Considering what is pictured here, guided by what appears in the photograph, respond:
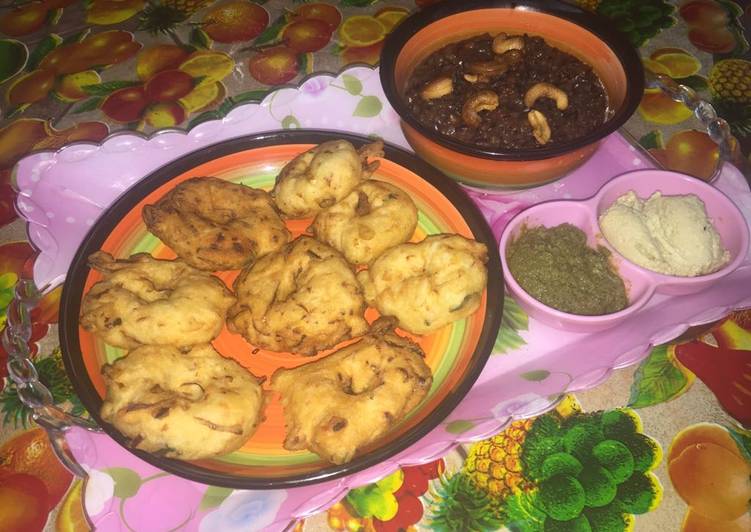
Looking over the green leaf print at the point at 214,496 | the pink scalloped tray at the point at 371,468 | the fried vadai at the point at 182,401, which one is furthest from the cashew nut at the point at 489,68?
the green leaf print at the point at 214,496

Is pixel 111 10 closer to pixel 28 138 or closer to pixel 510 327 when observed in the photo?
pixel 28 138

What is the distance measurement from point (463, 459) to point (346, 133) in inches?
66.9

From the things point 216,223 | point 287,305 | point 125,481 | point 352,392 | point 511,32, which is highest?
point 511,32

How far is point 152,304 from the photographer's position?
231 cm

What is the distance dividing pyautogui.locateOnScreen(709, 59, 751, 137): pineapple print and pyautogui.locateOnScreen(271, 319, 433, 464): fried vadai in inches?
101

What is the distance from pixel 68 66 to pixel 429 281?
3135 mm

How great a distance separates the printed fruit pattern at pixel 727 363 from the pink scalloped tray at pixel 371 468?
0.17 metres

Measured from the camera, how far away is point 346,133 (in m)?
2.95

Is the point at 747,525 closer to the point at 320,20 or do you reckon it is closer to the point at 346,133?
the point at 346,133

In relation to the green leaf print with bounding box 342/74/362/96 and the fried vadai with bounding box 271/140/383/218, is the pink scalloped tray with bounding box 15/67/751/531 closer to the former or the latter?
the green leaf print with bounding box 342/74/362/96

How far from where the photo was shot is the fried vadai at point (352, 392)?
205cm

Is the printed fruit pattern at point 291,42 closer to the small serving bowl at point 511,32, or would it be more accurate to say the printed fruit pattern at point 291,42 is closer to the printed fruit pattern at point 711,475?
the small serving bowl at point 511,32

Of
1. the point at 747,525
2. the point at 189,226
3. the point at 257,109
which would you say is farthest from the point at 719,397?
the point at 257,109

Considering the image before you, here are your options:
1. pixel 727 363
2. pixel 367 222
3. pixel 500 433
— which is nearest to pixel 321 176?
pixel 367 222
